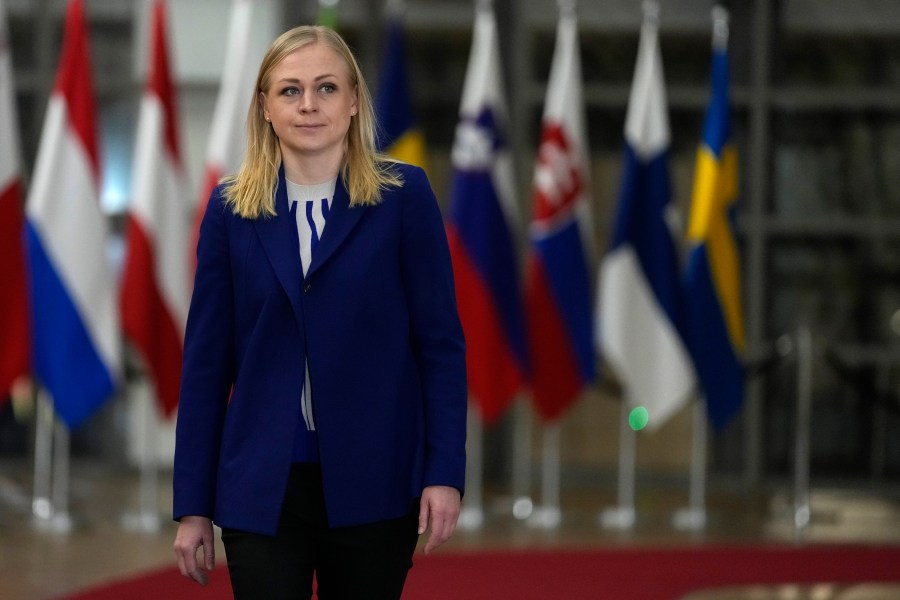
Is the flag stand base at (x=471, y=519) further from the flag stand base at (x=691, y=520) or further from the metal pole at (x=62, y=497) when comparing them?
the metal pole at (x=62, y=497)

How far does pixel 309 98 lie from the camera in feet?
6.85

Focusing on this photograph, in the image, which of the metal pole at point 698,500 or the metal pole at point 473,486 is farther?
the metal pole at point 698,500

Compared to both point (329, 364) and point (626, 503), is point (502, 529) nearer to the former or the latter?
point (626, 503)

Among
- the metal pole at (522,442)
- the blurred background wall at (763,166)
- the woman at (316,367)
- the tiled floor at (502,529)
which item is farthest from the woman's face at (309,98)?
the blurred background wall at (763,166)

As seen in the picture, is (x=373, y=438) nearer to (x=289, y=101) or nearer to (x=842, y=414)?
(x=289, y=101)

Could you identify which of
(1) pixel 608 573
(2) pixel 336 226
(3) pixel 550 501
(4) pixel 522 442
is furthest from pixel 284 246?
(4) pixel 522 442

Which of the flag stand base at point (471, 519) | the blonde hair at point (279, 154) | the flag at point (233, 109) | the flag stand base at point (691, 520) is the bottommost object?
the flag stand base at point (691, 520)

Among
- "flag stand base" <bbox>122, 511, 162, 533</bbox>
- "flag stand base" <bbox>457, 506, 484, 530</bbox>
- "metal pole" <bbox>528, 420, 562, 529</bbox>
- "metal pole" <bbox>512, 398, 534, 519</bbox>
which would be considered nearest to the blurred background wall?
"metal pole" <bbox>512, 398, 534, 519</bbox>

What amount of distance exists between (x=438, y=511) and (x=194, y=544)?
0.37 meters

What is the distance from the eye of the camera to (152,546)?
243 inches

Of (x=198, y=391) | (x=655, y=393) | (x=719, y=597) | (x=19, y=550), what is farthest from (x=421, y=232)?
(x=655, y=393)

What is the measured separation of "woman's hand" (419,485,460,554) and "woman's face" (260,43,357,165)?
55 cm

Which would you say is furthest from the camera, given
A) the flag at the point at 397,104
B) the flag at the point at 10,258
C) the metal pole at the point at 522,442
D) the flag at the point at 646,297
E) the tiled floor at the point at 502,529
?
the metal pole at the point at 522,442

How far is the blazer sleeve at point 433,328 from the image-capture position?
214 cm
